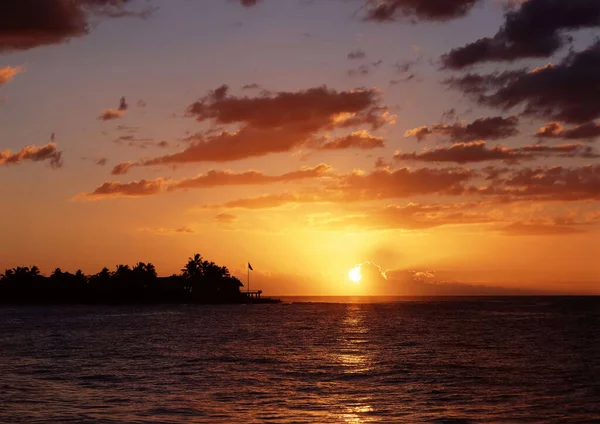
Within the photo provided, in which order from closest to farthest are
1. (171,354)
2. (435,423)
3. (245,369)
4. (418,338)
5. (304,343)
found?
(435,423)
(245,369)
(171,354)
(304,343)
(418,338)

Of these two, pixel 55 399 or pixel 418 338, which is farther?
pixel 418 338

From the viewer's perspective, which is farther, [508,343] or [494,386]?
[508,343]

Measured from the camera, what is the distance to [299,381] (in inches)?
2035

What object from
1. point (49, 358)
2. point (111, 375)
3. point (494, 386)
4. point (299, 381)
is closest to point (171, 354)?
point (49, 358)

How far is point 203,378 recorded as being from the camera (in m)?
53.1

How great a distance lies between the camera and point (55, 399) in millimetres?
42031

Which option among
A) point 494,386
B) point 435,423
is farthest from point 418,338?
point 435,423

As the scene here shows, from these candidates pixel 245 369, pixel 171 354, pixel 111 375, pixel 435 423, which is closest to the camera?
pixel 435 423

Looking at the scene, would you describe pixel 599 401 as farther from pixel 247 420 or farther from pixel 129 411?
pixel 129 411

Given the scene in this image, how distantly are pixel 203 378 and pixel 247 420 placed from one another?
17.5 m

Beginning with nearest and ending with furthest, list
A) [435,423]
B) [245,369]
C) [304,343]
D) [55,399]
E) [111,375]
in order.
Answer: [435,423] < [55,399] < [111,375] < [245,369] < [304,343]

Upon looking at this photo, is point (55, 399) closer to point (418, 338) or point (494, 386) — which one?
point (494, 386)

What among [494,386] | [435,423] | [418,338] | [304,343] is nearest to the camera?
[435,423]

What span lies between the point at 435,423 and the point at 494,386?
15562 mm
